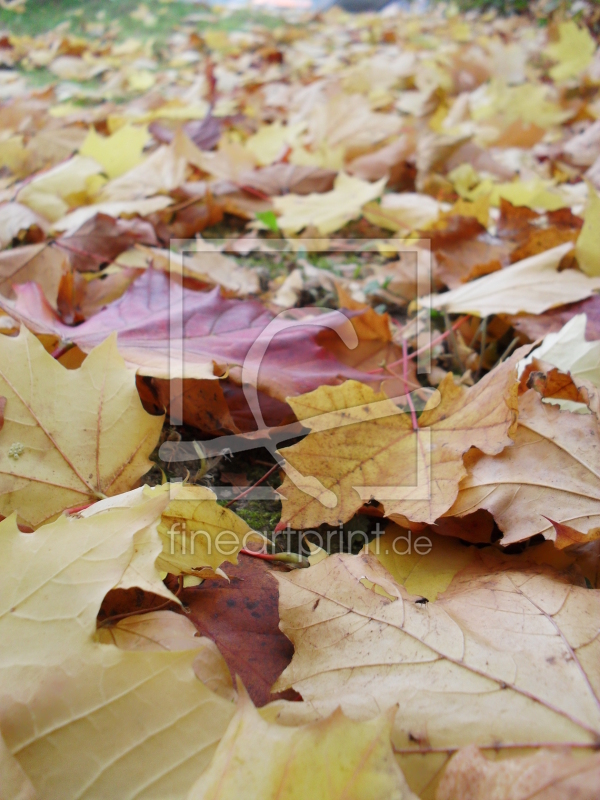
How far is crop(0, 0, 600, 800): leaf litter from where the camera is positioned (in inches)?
15.5

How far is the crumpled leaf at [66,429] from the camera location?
0.60 metres

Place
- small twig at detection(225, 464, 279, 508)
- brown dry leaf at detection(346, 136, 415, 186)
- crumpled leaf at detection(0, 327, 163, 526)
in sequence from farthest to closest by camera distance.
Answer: brown dry leaf at detection(346, 136, 415, 186)
small twig at detection(225, 464, 279, 508)
crumpled leaf at detection(0, 327, 163, 526)

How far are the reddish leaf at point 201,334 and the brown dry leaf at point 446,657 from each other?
291 millimetres

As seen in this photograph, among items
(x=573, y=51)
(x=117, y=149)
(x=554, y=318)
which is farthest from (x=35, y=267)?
(x=573, y=51)

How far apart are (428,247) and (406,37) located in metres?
4.03

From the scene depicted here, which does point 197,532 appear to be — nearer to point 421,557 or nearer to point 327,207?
point 421,557

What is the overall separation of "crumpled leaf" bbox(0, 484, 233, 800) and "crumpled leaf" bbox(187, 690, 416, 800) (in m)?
0.04

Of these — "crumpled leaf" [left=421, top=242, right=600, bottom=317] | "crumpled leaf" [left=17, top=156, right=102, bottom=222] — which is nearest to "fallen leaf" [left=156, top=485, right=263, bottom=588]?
"crumpled leaf" [left=421, top=242, right=600, bottom=317]

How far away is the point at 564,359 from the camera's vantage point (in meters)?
0.75

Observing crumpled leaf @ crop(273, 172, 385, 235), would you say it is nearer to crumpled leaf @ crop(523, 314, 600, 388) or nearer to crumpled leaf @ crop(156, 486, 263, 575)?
crumpled leaf @ crop(523, 314, 600, 388)

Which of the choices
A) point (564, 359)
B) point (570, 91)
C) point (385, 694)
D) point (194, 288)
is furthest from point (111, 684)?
point (570, 91)

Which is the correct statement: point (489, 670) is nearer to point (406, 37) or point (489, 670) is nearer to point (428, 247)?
point (428, 247)

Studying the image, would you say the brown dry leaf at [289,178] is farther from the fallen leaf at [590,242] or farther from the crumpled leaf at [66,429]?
the crumpled leaf at [66,429]

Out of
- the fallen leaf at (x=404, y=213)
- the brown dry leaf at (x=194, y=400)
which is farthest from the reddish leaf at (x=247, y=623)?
the fallen leaf at (x=404, y=213)
